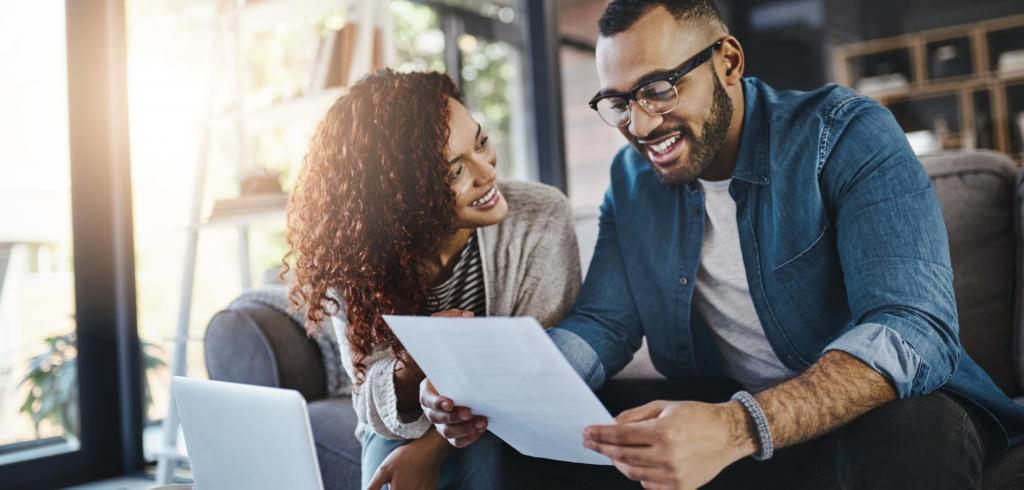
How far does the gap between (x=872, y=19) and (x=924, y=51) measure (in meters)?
0.36

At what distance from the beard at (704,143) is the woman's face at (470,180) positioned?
267 millimetres

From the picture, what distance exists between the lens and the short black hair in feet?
4.12

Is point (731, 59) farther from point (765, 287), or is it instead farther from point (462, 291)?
point (462, 291)

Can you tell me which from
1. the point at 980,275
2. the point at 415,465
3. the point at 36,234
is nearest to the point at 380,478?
the point at 415,465

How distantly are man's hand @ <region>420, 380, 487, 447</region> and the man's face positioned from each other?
1.58 ft

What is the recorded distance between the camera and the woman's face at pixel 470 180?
1.37 m

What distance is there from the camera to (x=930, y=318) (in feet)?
3.32

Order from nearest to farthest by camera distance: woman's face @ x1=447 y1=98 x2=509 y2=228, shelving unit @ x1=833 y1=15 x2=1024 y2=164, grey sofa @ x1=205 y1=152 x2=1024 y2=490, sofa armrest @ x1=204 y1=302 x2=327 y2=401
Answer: woman's face @ x1=447 y1=98 x2=509 y2=228 < grey sofa @ x1=205 y1=152 x2=1024 y2=490 < sofa armrest @ x1=204 y1=302 x2=327 y2=401 < shelving unit @ x1=833 y1=15 x2=1024 y2=164

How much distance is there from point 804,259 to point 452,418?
0.55 metres

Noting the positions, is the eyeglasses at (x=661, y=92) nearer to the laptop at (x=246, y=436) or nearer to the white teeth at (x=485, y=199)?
the white teeth at (x=485, y=199)

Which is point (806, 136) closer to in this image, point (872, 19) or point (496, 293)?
point (496, 293)

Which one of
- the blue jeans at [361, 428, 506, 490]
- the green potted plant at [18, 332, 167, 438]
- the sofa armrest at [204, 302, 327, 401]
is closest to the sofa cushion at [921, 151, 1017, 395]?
the blue jeans at [361, 428, 506, 490]

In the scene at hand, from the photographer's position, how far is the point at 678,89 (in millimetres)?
1250

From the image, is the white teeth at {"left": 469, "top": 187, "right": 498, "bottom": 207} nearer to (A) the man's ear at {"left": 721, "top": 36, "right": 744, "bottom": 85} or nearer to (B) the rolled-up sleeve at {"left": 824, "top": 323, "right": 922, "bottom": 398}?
(A) the man's ear at {"left": 721, "top": 36, "right": 744, "bottom": 85}
